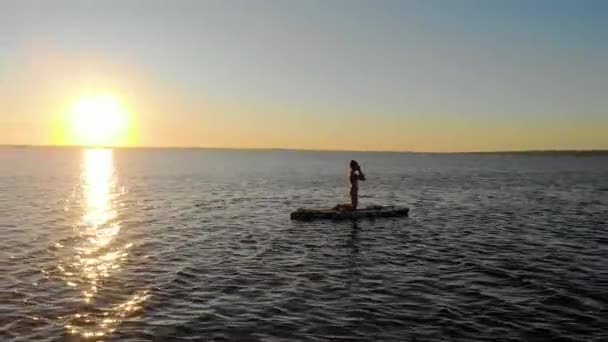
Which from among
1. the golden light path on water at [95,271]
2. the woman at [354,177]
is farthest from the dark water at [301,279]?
the woman at [354,177]

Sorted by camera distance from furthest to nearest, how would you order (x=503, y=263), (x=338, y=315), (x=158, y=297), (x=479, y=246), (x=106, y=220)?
(x=106, y=220), (x=479, y=246), (x=503, y=263), (x=158, y=297), (x=338, y=315)

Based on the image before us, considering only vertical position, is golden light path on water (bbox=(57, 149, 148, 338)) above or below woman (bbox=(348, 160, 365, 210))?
below

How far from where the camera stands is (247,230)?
3145 cm

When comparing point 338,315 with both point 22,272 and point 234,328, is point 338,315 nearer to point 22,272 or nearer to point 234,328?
point 234,328

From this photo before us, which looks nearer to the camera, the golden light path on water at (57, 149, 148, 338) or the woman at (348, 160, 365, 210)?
the golden light path on water at (57, 149, 148, 338)

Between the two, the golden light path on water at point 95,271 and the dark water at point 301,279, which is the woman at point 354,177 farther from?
the golden light path on water at point 95,271

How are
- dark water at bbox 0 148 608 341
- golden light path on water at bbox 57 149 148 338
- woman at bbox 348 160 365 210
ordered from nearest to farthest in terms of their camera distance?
dark water at bbox 0 148 608 341, golden light path on water at bbox 57 149 148 338, woman at bbox 348 160 365 210

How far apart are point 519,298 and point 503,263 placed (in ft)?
17.5

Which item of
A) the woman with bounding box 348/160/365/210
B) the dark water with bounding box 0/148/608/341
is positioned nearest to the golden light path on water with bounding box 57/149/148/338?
the dark water with bounding box 0/148/608/341

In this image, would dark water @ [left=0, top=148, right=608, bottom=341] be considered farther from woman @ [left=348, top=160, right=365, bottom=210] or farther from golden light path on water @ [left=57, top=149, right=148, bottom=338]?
woman @ [left=348, top=160, right=365, bottom=210]

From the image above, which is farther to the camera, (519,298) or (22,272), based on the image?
(22,272)

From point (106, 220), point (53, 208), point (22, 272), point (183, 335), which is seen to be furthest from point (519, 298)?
point (53, 208)

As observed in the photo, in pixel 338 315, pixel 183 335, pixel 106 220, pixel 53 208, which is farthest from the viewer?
pixel 53 208

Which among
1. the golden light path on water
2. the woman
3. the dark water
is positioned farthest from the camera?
the woman
